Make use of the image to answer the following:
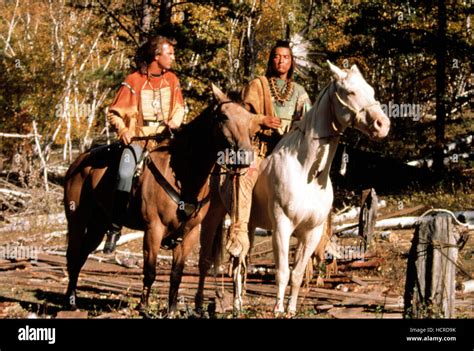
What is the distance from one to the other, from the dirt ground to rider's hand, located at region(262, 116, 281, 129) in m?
1.96

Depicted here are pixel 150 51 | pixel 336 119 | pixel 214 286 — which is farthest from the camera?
pixel 214 286

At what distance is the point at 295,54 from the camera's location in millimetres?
11172

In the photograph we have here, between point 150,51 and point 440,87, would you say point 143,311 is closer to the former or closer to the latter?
point 150,51

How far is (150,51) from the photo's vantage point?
403 inches

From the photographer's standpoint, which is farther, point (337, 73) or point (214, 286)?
point (214, 286)

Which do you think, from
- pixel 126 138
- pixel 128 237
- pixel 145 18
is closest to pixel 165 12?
pixel 145 18

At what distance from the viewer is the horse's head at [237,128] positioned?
28.2ft

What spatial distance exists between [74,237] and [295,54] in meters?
3.76

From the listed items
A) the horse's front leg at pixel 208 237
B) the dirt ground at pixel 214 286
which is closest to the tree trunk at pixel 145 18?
the dirt ground at pixel 214 286

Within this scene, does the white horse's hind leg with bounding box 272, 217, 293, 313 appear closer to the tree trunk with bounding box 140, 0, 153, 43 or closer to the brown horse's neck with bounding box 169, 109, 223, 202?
the brown horse's neck with bounding box 169, 109, 223, 202

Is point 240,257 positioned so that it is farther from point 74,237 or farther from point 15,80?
point 15,80

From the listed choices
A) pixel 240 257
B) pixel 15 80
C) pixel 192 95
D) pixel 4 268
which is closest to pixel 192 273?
pixel 4 268

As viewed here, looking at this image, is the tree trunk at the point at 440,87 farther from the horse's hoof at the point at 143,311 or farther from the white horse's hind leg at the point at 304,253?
the horse's hoof at the point at 143,311

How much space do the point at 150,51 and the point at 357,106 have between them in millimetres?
2803
